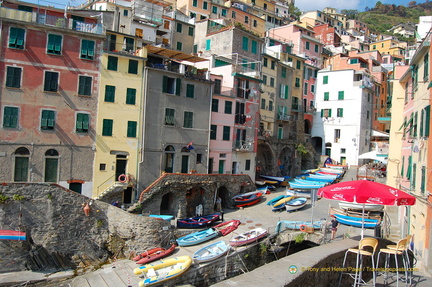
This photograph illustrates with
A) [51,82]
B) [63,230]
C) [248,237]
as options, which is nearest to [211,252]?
[248,237]

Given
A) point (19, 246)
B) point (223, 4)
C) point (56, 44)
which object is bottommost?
point (19, 246)

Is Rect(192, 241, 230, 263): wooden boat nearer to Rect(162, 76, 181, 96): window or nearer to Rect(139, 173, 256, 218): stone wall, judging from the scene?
Rect(139, 173, 256, 218): stone wall

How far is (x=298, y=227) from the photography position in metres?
28.1

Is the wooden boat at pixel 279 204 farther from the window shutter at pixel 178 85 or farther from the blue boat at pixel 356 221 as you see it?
the window shutter at pixel 178 85

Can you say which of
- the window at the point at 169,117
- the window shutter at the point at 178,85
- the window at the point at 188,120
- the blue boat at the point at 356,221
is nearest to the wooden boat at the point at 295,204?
the blue boat at the point at 356,221

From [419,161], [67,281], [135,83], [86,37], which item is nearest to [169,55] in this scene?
[135,83]

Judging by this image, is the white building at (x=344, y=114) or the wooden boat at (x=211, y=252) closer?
the wooden boat at (x=211, y=252)

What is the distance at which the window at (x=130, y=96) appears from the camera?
112ft

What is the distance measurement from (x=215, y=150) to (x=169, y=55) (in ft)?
37.1

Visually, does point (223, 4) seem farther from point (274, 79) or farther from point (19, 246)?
point (19, 246)

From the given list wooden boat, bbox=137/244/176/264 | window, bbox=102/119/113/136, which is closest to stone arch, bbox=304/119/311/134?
window, bbox=102/119/113/136

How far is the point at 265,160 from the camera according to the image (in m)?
51.5

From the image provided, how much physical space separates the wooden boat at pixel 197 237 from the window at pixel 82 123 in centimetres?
1274

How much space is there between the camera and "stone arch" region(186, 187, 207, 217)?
37.9 metres
